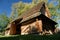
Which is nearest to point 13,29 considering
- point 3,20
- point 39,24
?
point 39,24

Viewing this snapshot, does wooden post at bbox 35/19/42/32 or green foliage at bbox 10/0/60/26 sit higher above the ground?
green foliage at bbox 10/0/60/26

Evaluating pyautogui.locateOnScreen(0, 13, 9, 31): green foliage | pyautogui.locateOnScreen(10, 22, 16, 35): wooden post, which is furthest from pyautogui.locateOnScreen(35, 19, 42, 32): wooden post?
pyautogui.locateOnScreen(0, 13, 9, 31): green foliage

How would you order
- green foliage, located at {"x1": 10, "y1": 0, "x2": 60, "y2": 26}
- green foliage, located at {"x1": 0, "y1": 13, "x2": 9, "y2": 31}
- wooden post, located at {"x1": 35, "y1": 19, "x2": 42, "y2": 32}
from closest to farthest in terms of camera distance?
wooden post, located at {"x1": 35, "y1": 19, "x2": 42, "y2": 32}, green foliage, located at {"x1": 10, "y1": 0, "x2": 60, "y2": 26}, green foliage, located at {"x1": 0, "y1": 13, "x2": 9, "y2": 31}

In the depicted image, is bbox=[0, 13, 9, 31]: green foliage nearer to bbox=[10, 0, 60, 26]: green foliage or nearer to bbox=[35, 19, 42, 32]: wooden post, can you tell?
bbox=[10, 0, 60, 26]: green foliage

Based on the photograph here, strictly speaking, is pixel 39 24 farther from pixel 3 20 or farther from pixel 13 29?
pixel 3 20

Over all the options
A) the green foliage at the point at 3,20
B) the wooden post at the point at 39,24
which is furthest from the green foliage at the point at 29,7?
the wooden post at the point at 39,24

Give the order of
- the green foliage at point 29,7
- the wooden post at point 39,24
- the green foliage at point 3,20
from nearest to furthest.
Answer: the wooden post at point 39,24 < the green foliage at point 29,7 < the green foliage at point 3,20

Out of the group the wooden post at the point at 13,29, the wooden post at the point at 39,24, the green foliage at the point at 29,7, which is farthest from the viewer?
the green foliage at the point at 29,7

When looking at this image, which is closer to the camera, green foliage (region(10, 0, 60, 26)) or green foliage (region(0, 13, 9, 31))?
green foliage (region(10, 0, 60, 26))

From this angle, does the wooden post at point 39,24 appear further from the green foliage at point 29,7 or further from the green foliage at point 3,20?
the green foliage at point 3,20

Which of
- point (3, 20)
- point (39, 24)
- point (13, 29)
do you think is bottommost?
point (39, 24)

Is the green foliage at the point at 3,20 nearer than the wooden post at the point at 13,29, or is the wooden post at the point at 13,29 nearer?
the wooden post at the point at 13,29

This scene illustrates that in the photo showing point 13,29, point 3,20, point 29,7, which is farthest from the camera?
point 3,20

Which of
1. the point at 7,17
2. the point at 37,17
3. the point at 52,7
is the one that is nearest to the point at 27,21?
the point at 37,17
